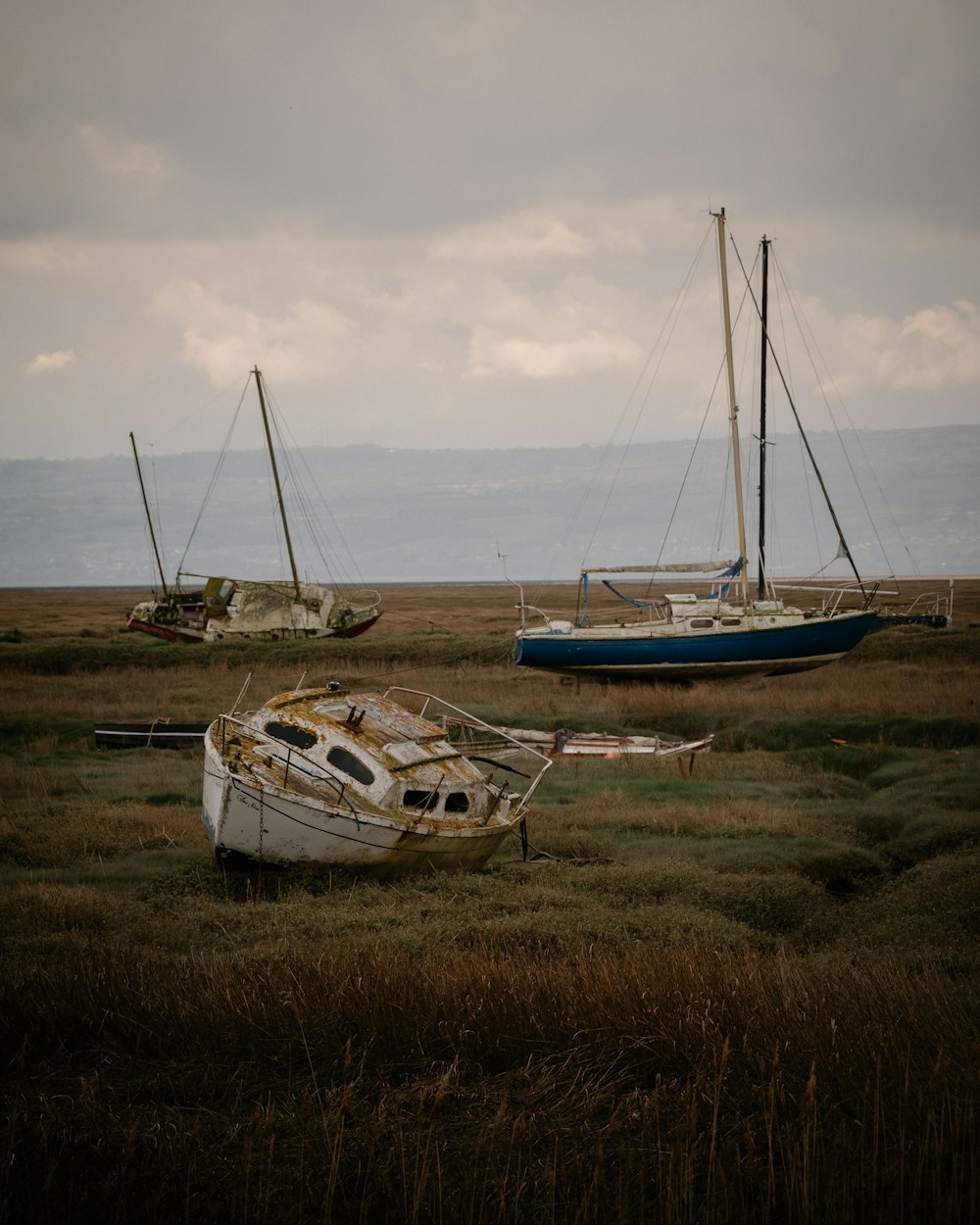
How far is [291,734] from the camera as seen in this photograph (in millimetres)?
14336

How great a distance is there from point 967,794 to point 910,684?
14.5 metres

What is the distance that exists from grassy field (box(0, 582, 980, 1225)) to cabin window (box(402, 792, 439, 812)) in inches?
41.9

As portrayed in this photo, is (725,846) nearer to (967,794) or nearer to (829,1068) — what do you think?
(967,794)

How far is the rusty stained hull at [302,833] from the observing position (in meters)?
12.6

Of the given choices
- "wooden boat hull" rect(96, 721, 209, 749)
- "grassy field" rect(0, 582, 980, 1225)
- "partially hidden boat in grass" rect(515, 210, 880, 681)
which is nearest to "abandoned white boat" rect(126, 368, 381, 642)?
"partially hidden boat in grass" rect(515, 210, 880, 681)

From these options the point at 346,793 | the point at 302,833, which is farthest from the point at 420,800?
the point at 302,833

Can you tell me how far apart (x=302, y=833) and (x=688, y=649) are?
25.7 m

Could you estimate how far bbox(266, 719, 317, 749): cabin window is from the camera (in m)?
14.1

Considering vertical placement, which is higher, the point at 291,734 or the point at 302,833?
the point at 291,734

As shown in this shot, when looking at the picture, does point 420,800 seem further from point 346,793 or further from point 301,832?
point 301,832

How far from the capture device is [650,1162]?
204 inches

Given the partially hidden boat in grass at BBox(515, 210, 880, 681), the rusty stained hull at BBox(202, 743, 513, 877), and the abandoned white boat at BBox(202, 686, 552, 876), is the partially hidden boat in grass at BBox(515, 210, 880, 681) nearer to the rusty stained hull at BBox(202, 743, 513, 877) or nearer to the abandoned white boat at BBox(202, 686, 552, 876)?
the abandoned white boat at BBox(202, 686, 552, 876)

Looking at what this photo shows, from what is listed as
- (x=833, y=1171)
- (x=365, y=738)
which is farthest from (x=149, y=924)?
(x=833, y=1171)

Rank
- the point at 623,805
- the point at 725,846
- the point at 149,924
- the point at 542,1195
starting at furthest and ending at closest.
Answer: the point at 623,805, the point at 725,846, the point at 149,924, the point at 542,1195
